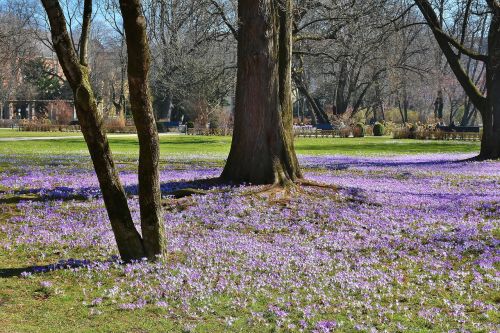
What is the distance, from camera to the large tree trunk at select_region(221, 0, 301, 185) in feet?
37.9

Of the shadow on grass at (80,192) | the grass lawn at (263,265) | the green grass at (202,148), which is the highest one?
the green grass at (202,148)

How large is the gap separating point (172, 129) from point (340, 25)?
4006cm

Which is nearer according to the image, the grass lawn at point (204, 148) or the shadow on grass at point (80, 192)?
the shadow on grass at point (80, 192)

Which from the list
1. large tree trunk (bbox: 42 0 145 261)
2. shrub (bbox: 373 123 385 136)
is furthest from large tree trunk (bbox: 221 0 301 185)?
shrub (bbox: 373 123 385 136)

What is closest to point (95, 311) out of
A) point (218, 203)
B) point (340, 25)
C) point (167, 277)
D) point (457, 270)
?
point (167, 277)

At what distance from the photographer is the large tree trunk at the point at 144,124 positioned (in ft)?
18.6

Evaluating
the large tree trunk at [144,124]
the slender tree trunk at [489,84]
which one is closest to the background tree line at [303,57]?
the slender tree trunk at [489,84]

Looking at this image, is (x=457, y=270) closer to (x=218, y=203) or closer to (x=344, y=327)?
(x=344, y=327)

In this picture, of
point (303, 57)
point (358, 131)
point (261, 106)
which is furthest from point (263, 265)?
point (358, 131)

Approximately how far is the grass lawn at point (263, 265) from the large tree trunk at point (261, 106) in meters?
0.75

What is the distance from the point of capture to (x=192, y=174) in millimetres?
16109

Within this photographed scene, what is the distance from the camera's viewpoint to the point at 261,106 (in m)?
11.7

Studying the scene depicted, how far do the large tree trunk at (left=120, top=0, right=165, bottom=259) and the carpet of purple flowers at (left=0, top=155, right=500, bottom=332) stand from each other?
41 centimetres

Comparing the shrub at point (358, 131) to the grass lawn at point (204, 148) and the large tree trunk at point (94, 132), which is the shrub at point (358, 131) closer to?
the grass lawn at point (204, 148)
